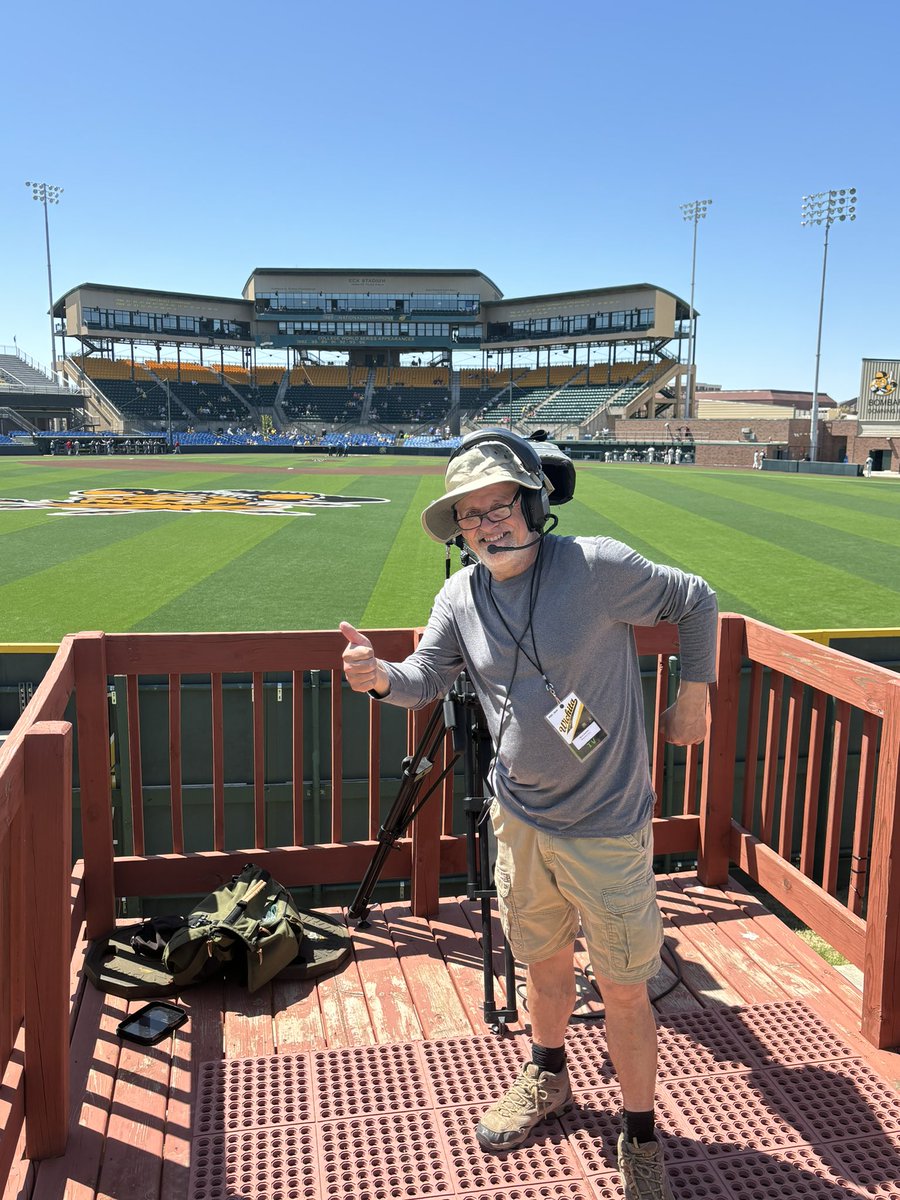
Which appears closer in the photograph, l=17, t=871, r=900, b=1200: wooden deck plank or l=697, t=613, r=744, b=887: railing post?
l=17, t=871, r=900, b=1200: wooden deck plank

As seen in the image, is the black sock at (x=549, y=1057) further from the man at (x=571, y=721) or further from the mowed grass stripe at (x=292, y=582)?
the mowed grass stripe at (x=292, y=582)

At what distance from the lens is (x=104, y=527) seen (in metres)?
17.6

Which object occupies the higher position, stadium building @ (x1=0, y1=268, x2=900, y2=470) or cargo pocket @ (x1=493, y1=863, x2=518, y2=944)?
stadium building @ (x1=0, y1=268, x2=900, y2=470)

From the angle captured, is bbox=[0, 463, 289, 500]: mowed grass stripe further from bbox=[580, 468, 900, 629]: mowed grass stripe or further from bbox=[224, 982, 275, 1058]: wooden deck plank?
bbox=[224, 982, 275, 1058]: wooden deck plank

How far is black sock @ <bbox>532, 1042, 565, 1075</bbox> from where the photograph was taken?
278cm

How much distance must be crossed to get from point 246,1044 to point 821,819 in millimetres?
5366

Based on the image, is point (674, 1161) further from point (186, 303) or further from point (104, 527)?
point (186, 303)

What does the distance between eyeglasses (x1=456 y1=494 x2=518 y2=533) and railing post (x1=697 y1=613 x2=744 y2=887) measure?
6.22ft

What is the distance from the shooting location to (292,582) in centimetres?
1191

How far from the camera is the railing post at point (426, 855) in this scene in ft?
13.0

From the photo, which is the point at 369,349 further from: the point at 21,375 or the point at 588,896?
the point at 588,896

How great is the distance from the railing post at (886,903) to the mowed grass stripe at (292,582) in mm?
6653

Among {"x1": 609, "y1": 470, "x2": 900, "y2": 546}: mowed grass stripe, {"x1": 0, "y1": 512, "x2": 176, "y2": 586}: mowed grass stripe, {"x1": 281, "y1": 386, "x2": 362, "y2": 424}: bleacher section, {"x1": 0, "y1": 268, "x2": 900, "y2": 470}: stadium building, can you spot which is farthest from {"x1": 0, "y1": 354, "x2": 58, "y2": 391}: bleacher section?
{"x1": 0, "y1": 512, "x2": 176, "y2": 586}: mowed grass stripe

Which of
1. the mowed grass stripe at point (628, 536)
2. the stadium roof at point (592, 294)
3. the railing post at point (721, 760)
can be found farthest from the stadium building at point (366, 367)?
the railing post at point (721, 760)
